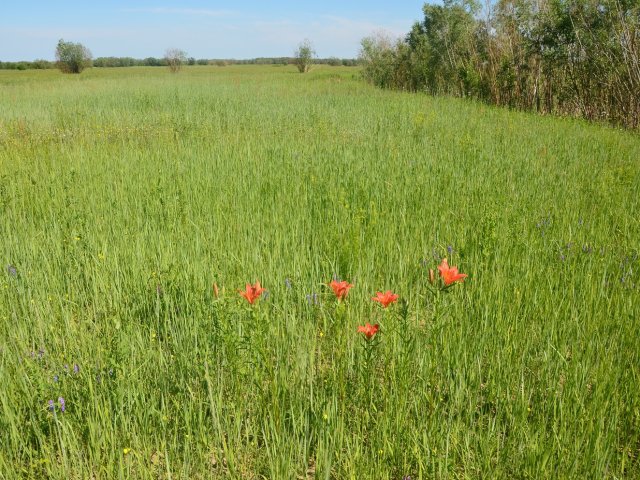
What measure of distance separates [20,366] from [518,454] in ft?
7.03

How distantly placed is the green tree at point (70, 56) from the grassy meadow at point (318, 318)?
5192cm

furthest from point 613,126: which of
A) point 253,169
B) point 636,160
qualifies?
point 253,169

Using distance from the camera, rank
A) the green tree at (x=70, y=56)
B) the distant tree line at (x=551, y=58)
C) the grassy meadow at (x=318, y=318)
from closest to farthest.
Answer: the grassy meadow at (x=318, y=318) → the distant tree line at (x=551, y=58) → the green tree at (x=70, y=56)

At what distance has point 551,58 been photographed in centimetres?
1187

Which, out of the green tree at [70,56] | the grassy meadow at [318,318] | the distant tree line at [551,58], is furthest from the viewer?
the green tree at [70,56]

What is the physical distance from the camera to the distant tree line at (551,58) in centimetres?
1006

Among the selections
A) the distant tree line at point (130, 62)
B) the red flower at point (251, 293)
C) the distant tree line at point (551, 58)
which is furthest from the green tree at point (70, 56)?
the red flower at point (251, 293)

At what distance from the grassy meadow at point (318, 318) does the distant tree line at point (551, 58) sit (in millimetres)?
5114

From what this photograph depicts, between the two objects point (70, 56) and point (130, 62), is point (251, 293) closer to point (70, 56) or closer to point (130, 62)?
point (70, 56)

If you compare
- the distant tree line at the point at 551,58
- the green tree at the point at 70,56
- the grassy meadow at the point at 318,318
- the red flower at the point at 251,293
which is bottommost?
the grassy meadow at the point at 318,318

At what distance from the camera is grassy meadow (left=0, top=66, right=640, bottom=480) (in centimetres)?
178

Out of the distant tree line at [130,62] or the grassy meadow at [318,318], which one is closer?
the grassy meadow at [318,318]

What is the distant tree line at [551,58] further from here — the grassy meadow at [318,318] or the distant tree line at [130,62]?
the distant tree line at [130,62]

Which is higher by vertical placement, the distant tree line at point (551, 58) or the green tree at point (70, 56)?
Result: the green tree at point (70, 56)
